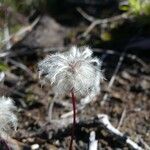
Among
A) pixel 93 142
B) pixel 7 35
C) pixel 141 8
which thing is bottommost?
pixel 93 142

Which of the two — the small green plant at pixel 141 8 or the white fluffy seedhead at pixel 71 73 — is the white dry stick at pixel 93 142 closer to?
the white fluffy seedhead at pixel 71 73

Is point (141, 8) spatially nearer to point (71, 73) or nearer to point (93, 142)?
point (93, 142)

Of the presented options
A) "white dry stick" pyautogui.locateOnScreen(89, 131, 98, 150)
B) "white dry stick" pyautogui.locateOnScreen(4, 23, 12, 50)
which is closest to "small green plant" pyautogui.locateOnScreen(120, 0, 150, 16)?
"white dry stick" pyautogui.locateOnScreen(4, 23, 12, 50)

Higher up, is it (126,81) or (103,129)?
(126,81)

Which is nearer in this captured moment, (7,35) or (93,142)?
(93,142)

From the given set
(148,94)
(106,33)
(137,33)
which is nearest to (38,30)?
(106,33)

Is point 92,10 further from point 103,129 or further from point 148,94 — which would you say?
point 103,129

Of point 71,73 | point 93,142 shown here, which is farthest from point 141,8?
point 71,73

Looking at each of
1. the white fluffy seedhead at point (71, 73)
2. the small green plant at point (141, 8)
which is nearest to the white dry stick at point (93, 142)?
the white fluffy seedhead at point (71, 73)

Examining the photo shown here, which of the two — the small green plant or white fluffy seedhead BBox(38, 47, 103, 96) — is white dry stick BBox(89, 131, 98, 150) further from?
the small green plant
